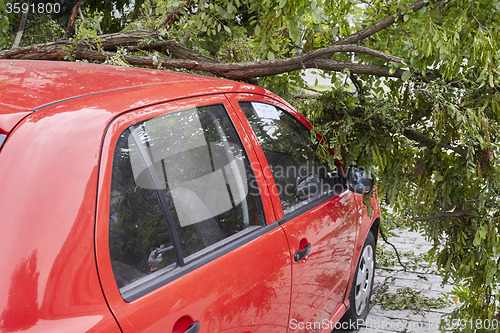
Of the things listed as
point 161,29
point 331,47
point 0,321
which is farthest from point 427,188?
point 0,321

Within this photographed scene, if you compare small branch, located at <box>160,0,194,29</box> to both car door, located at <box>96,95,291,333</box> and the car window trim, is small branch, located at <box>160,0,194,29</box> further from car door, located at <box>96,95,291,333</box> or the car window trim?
the car window trim

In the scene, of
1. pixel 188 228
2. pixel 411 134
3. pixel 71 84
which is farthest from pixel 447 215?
pixel 71 84

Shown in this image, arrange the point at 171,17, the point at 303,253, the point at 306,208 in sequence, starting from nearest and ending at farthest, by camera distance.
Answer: the point at 303,253 → the point at 306,208 → the point at 171,17

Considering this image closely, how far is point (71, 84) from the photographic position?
1944mm

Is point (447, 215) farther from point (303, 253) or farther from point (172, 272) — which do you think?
point (172, 272)

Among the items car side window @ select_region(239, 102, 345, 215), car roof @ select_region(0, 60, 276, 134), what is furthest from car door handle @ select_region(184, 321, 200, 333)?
car side window @ select_region(239, 102, 345, 215)

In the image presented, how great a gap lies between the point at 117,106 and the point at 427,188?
2.55 metres

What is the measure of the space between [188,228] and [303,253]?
0.89 meters

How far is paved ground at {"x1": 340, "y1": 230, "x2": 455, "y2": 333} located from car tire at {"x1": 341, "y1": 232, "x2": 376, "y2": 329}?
0.18 metres

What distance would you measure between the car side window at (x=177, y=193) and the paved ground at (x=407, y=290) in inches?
97.6

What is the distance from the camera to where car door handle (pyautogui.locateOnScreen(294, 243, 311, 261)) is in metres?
2.59

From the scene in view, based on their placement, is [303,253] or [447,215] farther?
[447,215]

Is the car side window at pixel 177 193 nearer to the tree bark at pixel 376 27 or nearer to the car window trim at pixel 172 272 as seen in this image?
the car window trim at pixel 172 272

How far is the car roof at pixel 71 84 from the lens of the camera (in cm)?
167
